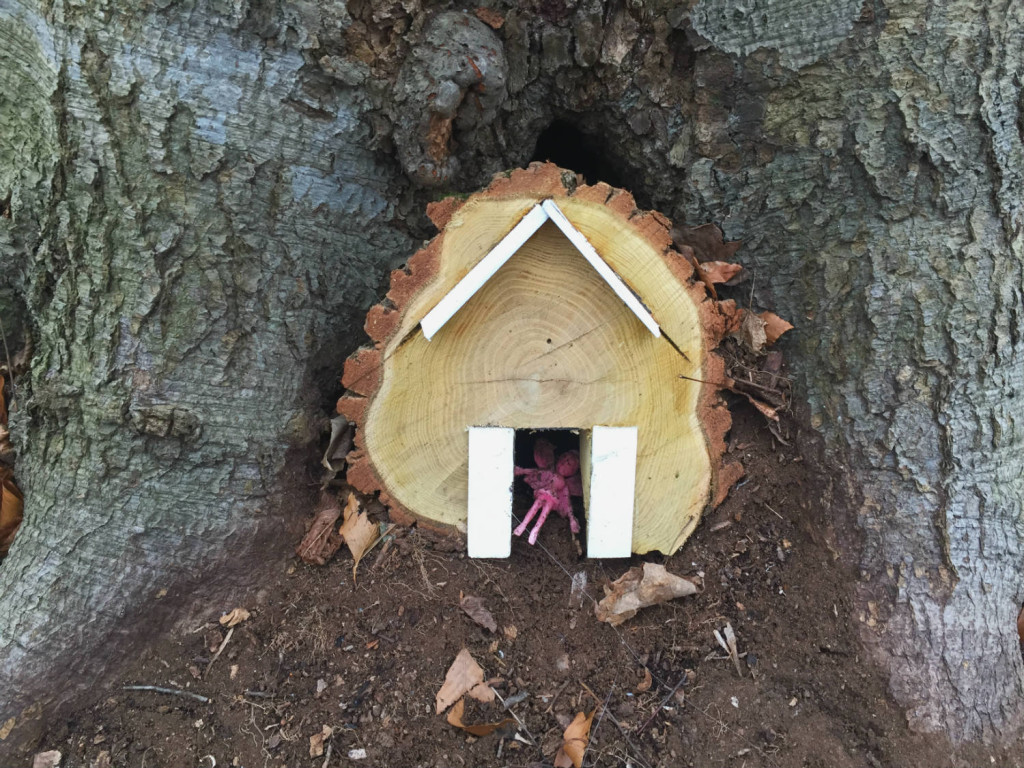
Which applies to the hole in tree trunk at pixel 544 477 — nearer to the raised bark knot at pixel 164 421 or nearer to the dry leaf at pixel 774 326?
the dry leaf at pixel 774 326

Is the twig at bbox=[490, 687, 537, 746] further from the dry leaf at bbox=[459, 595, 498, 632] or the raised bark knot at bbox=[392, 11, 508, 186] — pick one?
the raised bark knot at bbox=[392, 11, 508, 186]

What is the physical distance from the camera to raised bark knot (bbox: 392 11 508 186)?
173cm

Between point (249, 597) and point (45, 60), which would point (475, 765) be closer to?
point (249, 597)

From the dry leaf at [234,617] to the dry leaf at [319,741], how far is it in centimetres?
43

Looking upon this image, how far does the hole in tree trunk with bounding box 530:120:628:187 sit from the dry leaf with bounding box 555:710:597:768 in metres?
1.82

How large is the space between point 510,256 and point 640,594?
1.12 meters

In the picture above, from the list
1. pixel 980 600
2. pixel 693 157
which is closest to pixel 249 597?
pixel 693 157

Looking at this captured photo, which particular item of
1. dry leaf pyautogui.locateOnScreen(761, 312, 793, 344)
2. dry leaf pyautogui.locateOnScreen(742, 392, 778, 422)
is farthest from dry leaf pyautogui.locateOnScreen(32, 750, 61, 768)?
dry leaf pyautogui.locateOnScreen(761, 312, 793, 344)

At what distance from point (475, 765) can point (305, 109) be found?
1.94 m

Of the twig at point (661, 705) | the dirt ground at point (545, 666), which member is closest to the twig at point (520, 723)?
the dirt ground at point (545, 666)

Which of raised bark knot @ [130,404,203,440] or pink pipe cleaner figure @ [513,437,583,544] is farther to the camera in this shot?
pink pipe cleaner figure @ [513,437,583,544]

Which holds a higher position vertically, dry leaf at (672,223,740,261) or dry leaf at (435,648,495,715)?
dry leaf at (672,223,740,261)

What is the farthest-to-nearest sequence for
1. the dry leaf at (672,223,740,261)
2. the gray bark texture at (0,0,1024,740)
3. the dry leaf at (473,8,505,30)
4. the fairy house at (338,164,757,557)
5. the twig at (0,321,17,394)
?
1. the twig at (0,321,17,394)
2. the dry leaf at (672,223,740,261)
3. the dry leaf at (473,8,505,30)
4. the fairy house at (338,164,757,557)
5. the gray bark texture at (0,0,1024,740)

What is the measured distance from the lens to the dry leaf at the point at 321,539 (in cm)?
194
